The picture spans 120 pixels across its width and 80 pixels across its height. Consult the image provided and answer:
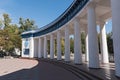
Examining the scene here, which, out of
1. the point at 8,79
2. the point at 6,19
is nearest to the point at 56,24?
the point at 8,79

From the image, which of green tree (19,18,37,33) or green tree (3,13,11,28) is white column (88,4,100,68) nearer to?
green tree (3,13,11,28)

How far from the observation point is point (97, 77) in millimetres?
9883

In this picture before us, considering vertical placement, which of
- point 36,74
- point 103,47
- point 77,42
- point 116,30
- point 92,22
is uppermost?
point 92,22

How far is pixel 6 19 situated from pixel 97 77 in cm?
4884

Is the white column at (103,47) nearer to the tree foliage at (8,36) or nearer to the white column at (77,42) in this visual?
the white column at (77,42)

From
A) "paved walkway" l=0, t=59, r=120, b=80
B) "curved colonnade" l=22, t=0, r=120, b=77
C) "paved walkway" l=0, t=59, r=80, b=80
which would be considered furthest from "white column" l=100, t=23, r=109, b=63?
"paved walkway" l=0, t=59, r=80, b=80

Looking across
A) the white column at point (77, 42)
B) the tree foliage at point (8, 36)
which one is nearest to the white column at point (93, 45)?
the white column at point (77, 42)

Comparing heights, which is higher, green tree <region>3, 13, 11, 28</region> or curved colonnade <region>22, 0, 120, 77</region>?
green tree <region>3, 13, 11, 28</region>

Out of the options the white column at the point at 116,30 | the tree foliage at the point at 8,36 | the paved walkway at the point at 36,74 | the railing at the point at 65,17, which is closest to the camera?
the white column at the point at 116,30

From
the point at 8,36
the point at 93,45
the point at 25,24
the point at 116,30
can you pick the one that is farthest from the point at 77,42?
the point at 25,24

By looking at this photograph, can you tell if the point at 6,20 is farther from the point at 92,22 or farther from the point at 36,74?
the point at 92,22

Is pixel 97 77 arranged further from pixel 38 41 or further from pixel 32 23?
pixel 32 23

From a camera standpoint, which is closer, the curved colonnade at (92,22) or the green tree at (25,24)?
the curved colonnade at (92,22)

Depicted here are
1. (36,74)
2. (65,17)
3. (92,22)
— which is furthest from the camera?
(65,17)
